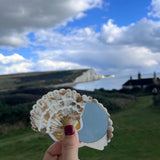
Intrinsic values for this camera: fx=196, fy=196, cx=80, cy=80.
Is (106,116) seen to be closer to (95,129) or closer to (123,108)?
(95,129)

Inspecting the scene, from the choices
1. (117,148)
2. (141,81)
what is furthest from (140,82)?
(117,148)

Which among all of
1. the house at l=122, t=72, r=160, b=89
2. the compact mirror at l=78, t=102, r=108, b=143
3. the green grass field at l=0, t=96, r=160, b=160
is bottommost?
the green grass field at l=0, t=96, r=160, b=160

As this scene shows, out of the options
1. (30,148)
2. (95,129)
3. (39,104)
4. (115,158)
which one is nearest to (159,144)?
(115,158)

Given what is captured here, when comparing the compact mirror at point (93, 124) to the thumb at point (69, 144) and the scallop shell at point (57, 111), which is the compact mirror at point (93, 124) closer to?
the scallop shell at point (57, 111)

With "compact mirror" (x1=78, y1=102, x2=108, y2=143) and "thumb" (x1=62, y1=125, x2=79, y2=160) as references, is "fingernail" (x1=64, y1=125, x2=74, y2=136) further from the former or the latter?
"compact mirror" (x1=78, y1=102, x2=108, y2=143)

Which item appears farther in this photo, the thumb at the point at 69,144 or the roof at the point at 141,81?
the roof at the point at 141,81

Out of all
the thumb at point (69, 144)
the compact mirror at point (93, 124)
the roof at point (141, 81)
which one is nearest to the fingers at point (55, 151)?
the thumb at point (69, 144)

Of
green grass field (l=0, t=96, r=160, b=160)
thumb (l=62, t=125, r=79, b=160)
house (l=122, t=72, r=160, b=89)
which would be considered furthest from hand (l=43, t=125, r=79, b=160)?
house (l=122, t=72, r=160, b=89)
